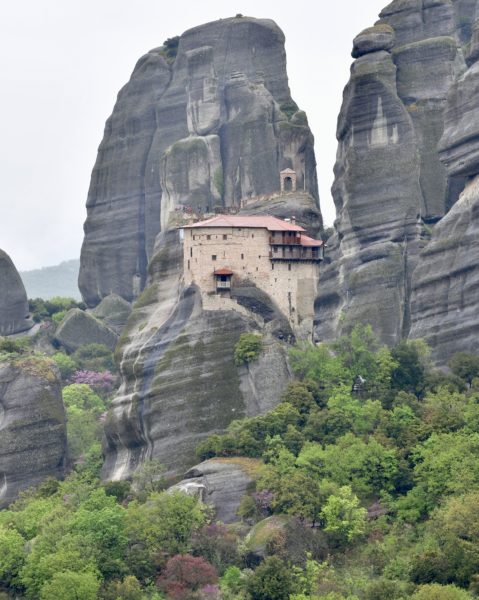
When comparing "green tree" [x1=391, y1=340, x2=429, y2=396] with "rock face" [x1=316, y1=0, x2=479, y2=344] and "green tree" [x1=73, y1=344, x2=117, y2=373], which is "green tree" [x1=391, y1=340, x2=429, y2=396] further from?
"green tree" [x1=73, y1=344, x2=117, y2=373]

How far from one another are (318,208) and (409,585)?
166 ft

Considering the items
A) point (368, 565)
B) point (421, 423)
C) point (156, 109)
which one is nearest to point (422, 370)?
point (421, 423)

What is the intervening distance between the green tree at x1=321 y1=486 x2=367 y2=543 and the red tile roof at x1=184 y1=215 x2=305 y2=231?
26.5 m

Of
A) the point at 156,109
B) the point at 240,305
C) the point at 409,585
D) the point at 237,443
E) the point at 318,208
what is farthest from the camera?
the point at 156,109

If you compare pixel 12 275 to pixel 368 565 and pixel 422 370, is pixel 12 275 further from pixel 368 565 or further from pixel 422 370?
pixel 368 565

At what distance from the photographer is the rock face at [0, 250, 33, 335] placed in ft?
591

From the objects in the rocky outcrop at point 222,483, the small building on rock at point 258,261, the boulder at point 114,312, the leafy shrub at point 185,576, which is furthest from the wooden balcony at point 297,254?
the boulder at point 114,312

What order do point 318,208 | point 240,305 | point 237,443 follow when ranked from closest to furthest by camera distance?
point 237,443, point 240,305, point 318,208

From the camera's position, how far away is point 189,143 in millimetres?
169625

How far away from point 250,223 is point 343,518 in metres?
28.8

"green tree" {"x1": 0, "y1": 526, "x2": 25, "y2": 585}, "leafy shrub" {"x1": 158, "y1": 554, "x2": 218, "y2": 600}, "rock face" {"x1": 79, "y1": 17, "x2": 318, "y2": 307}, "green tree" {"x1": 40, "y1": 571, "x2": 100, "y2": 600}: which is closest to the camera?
"green tree" {"x1": 40, "y1": 571, "x2": 100, "y2": 600}

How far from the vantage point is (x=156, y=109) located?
18000 cm

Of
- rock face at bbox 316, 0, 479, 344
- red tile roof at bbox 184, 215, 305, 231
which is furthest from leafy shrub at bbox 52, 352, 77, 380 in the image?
rock face at bbox 316, 0, 479, 344

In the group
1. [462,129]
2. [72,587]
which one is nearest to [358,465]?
[72,587]
